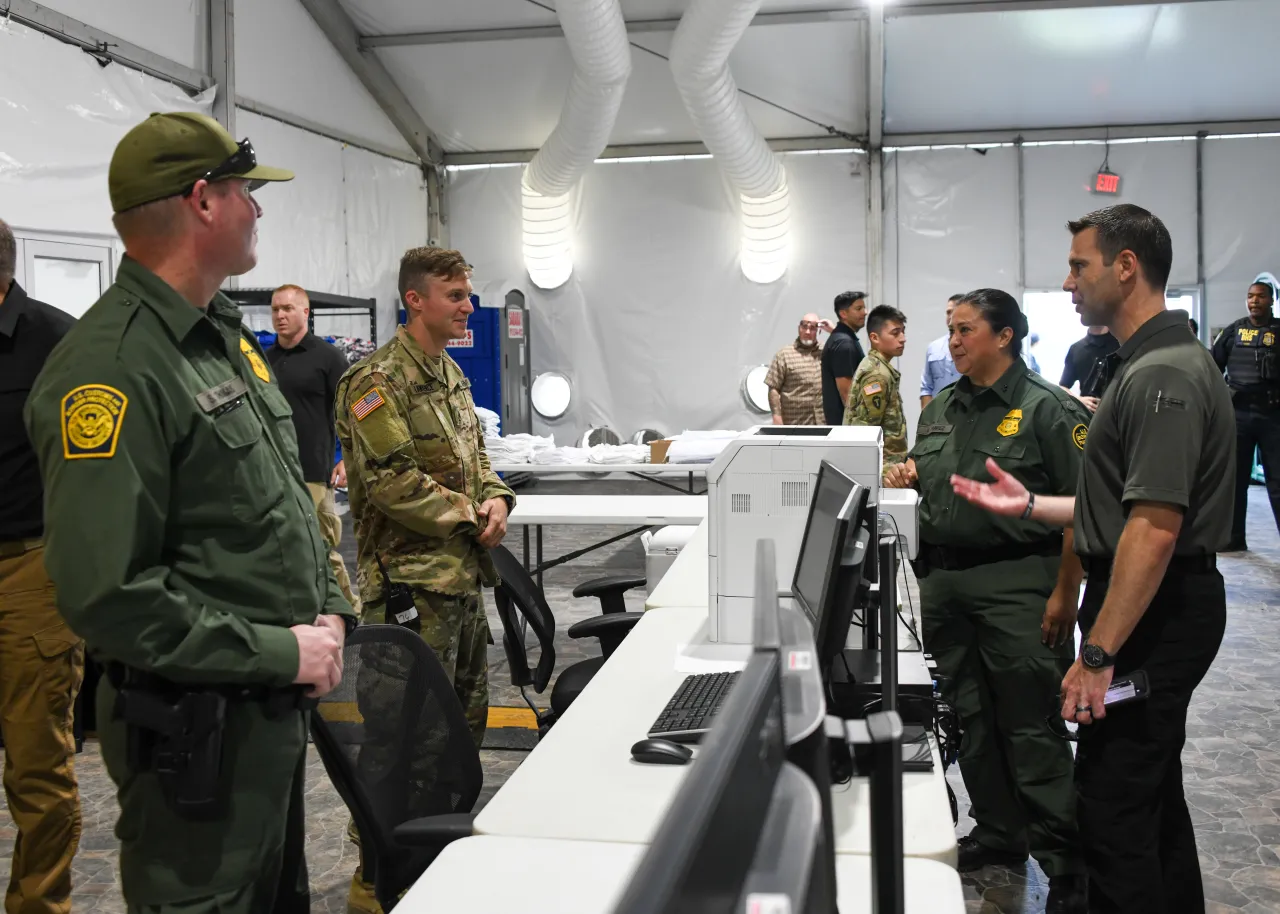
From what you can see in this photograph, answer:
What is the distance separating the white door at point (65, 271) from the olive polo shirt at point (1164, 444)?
15.9ft

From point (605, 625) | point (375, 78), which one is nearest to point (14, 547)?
point (605, 625)

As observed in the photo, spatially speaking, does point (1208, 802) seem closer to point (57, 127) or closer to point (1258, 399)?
point (1258, 399)

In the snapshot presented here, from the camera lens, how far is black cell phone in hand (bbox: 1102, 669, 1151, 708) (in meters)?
2.04

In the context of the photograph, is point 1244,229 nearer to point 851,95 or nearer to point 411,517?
point 851,95

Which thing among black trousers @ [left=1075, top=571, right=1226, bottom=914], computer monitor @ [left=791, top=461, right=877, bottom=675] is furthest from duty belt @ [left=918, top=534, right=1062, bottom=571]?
computer monitor @ [left=791, top=461, right=877, bottom=675]

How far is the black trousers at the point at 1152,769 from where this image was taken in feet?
6.72

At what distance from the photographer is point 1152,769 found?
6.81ft

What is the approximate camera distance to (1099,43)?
847 cm

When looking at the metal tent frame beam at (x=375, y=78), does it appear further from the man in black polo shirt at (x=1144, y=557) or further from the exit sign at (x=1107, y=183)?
the man in black polo shirt at (x=1144, y=557)

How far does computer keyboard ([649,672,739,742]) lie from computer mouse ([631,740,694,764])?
5cm

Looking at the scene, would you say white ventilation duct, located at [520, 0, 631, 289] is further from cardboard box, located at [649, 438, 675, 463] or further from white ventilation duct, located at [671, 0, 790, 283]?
cardboard box, located at [649, 438, 675, 463]

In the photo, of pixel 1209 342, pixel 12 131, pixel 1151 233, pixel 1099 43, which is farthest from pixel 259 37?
pixel 1209 342

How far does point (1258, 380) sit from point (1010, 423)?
Answer: 176 inches

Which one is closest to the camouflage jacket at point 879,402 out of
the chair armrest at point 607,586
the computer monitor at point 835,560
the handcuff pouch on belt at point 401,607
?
the chair armrest at point 607,586
